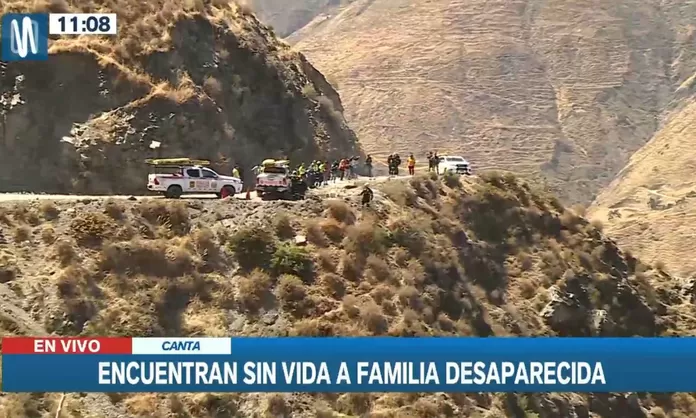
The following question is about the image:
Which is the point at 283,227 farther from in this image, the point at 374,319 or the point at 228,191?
the point at 374,319

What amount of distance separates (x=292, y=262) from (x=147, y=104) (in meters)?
12.3

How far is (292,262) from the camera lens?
3095 centimetres

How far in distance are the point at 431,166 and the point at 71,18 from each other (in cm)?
1628

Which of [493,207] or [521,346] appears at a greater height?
[493,207]

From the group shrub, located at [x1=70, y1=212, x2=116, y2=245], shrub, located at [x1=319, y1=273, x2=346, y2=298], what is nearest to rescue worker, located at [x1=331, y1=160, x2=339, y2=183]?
shrub, located at [x1=319, y1=273, x2=346, y2=298]

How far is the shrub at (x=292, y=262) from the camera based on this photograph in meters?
30.8

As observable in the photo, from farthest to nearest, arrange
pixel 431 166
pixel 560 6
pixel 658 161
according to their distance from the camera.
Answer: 1. pixel 560 6
2. pixel 658 161
3. pixel 431 166

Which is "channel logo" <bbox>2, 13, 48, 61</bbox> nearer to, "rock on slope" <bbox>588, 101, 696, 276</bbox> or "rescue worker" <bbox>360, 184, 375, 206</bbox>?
"rescue worker" <bbox>360, 184, 375, 206</bbox>

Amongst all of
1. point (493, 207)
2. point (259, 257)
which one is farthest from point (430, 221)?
point (259, 257)

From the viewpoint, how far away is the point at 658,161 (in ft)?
359

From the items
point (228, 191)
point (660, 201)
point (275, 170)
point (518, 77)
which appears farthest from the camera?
point (518, 77)

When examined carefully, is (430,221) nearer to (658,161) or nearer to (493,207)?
(493,207)

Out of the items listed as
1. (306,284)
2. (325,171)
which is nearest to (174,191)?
(306,284)

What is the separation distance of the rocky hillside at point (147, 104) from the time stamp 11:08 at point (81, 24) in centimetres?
37
